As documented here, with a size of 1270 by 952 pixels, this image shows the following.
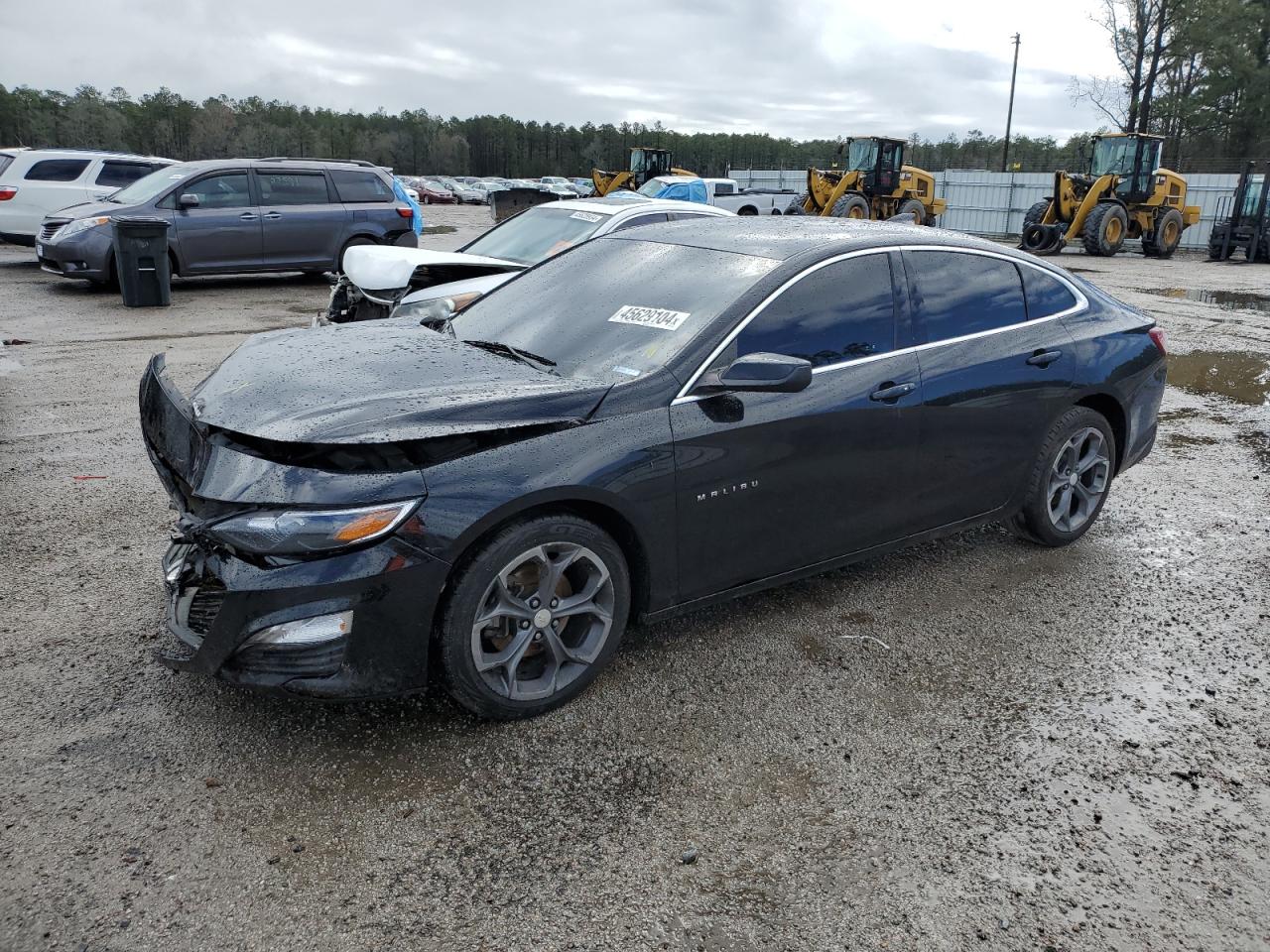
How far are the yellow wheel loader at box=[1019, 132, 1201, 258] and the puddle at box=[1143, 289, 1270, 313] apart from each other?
6.28 meters

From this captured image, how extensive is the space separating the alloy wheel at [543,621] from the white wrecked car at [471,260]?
4.04 m

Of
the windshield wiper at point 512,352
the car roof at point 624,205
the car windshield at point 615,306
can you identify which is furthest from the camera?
the car roof at point 624,205

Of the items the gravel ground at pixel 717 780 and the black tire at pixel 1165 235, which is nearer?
the gravel ground at pixel 717 780

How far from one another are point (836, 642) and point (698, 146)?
11050cm

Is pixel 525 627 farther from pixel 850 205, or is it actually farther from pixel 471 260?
pixel 850 205

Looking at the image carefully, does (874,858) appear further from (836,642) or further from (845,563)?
(845,563)

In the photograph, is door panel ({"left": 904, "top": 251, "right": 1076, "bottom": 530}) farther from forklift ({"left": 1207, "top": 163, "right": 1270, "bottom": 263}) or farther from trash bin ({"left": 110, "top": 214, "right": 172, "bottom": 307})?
forklift ({"left": 1207, "top": 163, "right": 1270, "bottom": 263})

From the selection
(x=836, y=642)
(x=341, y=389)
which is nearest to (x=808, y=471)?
(x=836, y=642)

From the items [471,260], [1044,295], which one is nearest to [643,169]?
[471,260]

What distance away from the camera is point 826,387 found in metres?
3.72

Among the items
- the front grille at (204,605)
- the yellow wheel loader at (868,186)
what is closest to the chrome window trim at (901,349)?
the front grille at (204,605)

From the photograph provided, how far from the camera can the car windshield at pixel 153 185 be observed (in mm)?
13094

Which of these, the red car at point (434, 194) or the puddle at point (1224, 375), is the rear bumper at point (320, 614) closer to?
the puddle at point (1224, 375)

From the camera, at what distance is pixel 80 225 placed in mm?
12797
